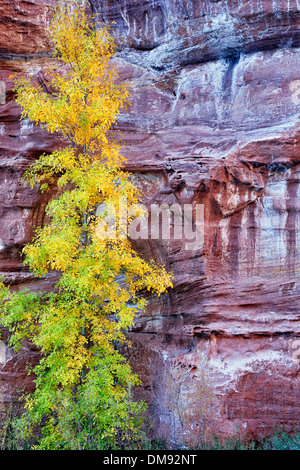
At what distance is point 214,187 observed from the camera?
1012 centimetres

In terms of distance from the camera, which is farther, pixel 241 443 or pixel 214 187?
pixel 214 187

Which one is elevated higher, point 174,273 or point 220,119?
point 220,119

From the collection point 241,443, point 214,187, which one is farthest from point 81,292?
point 241,443

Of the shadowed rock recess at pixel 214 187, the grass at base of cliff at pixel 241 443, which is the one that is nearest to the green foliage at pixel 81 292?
the grass at base of cliff at pixel 241 443

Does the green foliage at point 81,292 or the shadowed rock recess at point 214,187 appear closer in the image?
the green foliage at point 81,292

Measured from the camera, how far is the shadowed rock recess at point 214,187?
9.51 m

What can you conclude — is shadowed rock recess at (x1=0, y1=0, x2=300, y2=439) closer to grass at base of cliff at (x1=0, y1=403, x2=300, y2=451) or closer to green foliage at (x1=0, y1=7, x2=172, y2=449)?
grass at base of cliff at (x1=0, y1=403, x2=300, y2=451)

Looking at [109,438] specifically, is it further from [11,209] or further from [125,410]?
[11,209]

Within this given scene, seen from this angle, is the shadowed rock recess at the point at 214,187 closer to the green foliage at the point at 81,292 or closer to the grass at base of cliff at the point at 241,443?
the grass at base of cliff at the point at 241,443

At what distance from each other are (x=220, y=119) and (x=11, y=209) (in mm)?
5408

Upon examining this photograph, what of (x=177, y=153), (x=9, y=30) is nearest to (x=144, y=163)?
(x=177, y=153)

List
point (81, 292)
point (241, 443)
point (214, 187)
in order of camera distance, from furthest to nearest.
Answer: point (214, 187)
point (241, 443)
point (81, 292)

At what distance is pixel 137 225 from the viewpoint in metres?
10.8

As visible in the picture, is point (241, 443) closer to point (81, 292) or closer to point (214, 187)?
point (81, 292)
